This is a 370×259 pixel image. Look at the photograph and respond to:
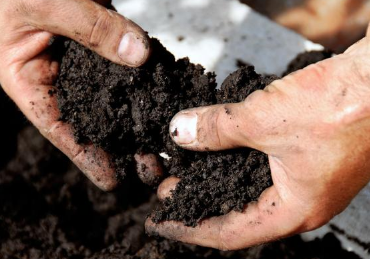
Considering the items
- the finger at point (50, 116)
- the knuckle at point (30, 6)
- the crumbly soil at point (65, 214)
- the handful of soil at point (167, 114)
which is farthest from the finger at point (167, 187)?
the knuckle at point (30, 6)

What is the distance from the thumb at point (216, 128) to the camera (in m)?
1.29

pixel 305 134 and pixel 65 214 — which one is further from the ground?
pixel 305 134

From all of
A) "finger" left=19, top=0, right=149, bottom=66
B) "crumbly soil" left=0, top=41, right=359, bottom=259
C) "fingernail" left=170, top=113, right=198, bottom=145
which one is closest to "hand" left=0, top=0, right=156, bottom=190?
"finger" left=19, top=0, right=149, bottom=66

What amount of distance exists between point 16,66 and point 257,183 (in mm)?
950

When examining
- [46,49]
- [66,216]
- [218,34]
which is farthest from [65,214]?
[218,34]

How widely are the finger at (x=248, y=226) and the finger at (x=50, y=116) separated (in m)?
0.28

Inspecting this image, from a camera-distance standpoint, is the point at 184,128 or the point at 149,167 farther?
the point at 149,167

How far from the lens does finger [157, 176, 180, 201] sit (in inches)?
62.0

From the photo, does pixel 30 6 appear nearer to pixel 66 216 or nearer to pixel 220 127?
pixel 220 127

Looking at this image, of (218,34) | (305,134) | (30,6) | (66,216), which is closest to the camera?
(305,134)

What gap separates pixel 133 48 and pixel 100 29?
12cm

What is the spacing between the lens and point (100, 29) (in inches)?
57.4

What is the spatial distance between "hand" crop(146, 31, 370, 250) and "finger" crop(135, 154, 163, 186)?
0.84 ft

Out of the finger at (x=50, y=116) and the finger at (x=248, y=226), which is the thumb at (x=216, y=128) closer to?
the finger at (x=248, y=226)
